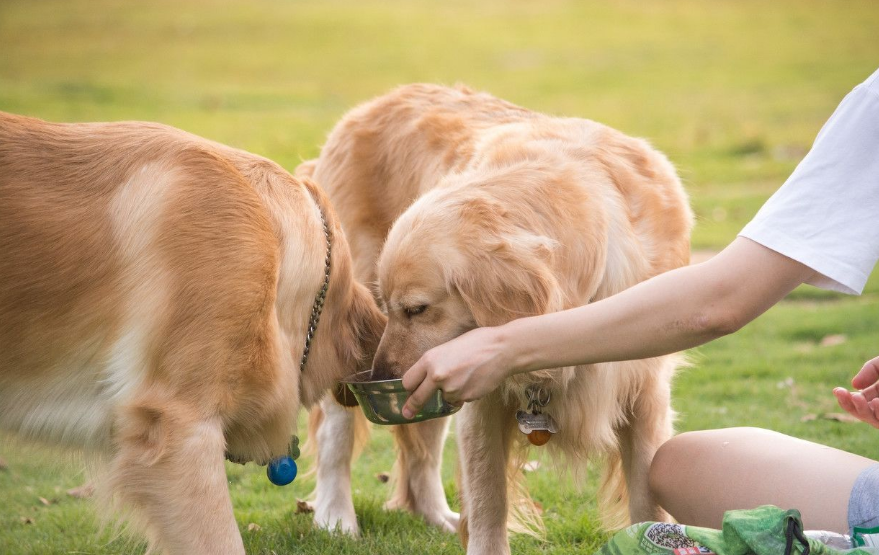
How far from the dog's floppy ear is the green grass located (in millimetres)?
1312

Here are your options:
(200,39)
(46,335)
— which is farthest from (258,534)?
(200,39)

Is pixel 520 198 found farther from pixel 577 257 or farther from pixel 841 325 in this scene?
pixel 841 325

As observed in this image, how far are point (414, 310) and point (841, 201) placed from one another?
49.8 inches

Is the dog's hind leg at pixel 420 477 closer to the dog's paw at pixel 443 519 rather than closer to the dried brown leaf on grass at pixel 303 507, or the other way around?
the dog's paw at pixel 443 519

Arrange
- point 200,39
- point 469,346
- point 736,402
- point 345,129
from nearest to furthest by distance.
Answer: point 469,346 < point 345,129 < point 736,402 < point 200,39

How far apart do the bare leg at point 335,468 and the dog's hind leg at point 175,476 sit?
1.34 meters

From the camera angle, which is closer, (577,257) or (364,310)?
(577,257)

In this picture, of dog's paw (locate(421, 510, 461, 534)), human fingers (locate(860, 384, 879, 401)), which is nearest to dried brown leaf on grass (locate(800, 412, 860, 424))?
dog's paw (locate(421, 510, 461, 534))

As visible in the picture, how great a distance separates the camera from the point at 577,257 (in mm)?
2764

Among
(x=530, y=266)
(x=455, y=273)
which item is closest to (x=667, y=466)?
(x=530, y=266)

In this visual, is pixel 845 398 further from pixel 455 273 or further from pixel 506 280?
pixel 455 273

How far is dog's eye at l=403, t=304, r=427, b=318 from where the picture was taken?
8.93 feet

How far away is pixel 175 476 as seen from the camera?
94.9 inches

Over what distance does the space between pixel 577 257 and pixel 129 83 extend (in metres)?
17.8
